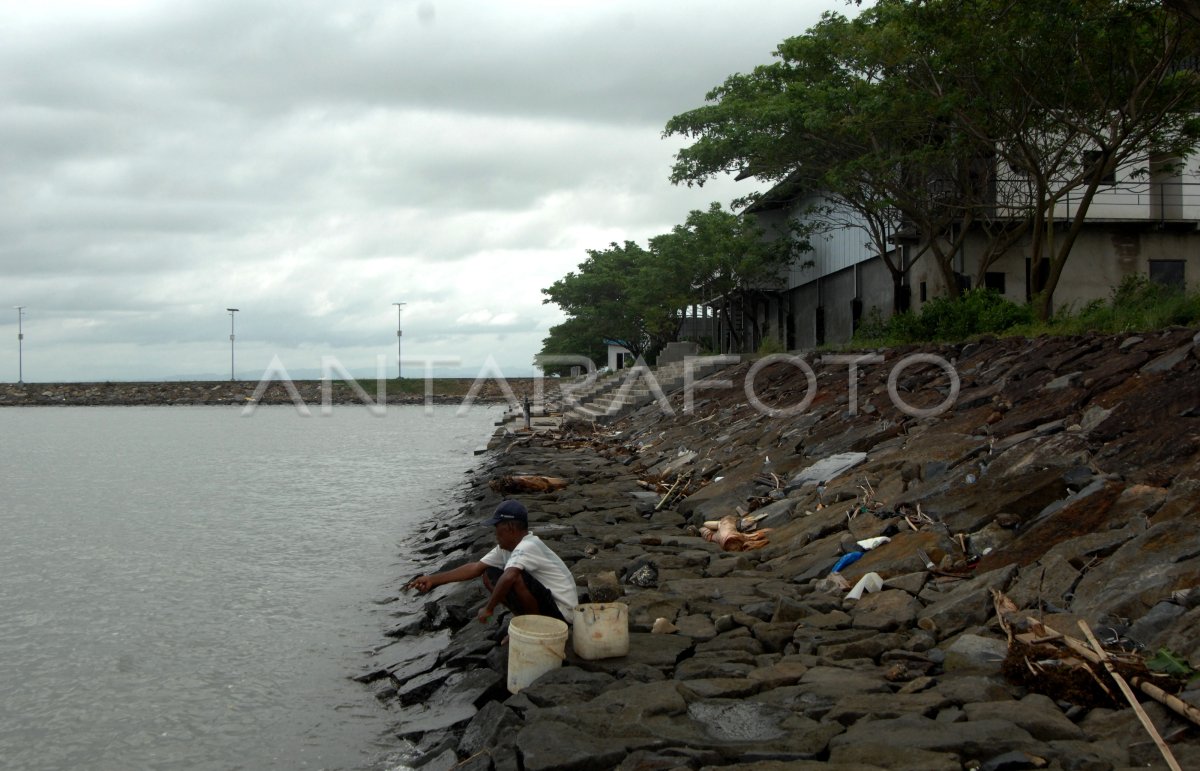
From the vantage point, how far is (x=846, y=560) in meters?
8.82

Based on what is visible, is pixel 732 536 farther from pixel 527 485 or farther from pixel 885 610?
pixel 527 485

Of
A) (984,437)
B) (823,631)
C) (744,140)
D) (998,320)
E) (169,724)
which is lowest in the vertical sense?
(169,724)

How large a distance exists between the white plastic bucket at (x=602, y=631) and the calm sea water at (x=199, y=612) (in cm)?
169

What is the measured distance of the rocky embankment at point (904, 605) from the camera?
518 centimetres

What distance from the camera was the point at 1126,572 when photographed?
6.33m

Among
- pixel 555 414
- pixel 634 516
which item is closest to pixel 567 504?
pixel 634 516

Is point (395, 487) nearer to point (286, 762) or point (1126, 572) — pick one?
point (286, 762)

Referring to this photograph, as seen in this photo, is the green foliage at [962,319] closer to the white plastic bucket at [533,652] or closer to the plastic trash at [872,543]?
the plastic trash at [872,543]

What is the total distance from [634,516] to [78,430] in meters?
53.7

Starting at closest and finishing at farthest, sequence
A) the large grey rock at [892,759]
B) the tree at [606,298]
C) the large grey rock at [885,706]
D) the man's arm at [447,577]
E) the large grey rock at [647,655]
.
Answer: the large grey rock at [892,759]
the large grey rock at [885,706]
the large grey rock at [647,655]
the man's arm at [447,577]
the tree at [606,298]

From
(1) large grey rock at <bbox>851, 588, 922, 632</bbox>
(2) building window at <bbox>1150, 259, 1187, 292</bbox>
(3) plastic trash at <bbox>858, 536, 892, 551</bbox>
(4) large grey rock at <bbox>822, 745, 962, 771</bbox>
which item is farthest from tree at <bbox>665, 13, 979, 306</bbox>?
(4) large grey rock at <bbox>822, 745, 962, 771</bbox>

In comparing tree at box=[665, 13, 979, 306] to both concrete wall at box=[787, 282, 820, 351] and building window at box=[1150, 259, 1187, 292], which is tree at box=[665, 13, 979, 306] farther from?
concrete wall at box=[787, 282, 820, 351]

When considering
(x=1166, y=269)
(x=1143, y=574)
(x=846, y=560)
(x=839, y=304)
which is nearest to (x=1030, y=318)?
(x=846, y=560)

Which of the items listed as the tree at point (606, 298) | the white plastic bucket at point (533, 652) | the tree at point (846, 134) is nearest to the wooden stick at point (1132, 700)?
the white plastic bucket at point (533, 652)
